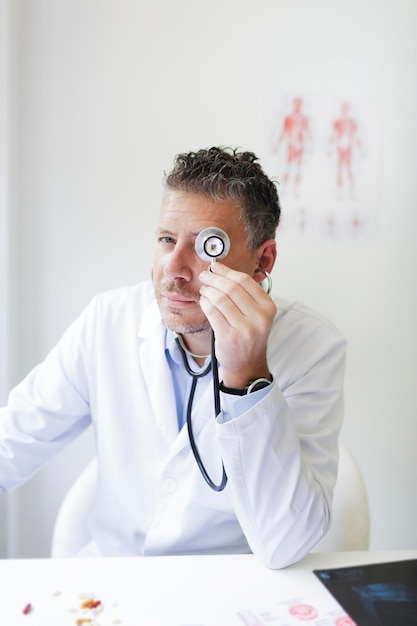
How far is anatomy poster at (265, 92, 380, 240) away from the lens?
6.79 ft

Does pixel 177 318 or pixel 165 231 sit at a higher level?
pixel 165 231

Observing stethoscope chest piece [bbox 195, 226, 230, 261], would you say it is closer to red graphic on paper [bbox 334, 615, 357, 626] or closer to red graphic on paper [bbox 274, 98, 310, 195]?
red graphic on paper [bbox 334, 615, 357, 626]

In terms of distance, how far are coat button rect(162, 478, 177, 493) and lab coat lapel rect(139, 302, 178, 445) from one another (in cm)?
9

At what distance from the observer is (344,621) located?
904 millimetres

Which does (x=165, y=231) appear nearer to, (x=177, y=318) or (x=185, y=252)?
(x=185, y=252)

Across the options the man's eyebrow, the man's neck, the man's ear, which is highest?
the man's eyebrow

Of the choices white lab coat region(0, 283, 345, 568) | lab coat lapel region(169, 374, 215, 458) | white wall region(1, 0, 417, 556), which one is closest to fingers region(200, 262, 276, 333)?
white lab coat region(0, 283, 345, 568)

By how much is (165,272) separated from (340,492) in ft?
2.41

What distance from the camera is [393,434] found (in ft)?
7.27

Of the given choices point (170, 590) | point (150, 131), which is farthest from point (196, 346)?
point (150, 131)

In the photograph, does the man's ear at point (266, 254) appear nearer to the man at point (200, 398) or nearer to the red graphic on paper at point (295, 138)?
the man at point (200, 398)

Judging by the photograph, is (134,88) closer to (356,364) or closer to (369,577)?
(356,364)

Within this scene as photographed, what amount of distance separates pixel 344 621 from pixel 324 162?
1564mm

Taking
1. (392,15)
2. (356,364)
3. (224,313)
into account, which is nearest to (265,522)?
(224,313)
